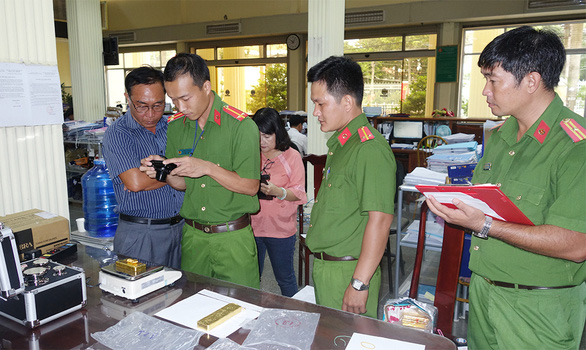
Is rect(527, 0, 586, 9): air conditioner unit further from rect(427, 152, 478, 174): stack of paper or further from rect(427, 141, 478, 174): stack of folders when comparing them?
rect(427, 152, 478, 174): stack of paper

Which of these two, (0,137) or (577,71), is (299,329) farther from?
(577,71)

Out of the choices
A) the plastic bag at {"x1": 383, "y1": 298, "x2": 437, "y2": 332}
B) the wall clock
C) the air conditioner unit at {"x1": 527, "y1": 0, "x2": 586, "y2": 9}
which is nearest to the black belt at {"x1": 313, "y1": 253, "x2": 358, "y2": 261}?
the plastic bag at {"x1": 383, "y1": 298, "x2": 437, "y2": 332}

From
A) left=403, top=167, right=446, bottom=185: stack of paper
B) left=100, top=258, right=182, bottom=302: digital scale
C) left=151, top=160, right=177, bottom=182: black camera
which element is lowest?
left=100, top=258, right=182, bottom=302: digital scale

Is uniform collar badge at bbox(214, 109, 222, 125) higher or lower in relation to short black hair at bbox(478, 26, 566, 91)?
lower

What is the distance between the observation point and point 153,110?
2.08m

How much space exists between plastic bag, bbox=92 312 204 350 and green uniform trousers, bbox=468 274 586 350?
3.23 ft

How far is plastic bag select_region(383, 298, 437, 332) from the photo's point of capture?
1367 millimetres

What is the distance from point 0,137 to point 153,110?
25.4 inches

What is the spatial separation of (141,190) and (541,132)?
1.62 meters

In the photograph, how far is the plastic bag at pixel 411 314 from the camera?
53.8 inches

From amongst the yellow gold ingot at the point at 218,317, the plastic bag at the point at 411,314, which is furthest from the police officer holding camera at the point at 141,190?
the plastic bag at the point at 411,314

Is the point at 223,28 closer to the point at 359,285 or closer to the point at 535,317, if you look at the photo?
the point at 359,285

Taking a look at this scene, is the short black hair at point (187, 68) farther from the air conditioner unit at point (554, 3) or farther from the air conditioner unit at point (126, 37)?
the air conditioner unit at point (126, 37)

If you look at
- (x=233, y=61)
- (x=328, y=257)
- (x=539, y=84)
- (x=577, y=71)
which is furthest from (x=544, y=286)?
(x=233, y=61)
